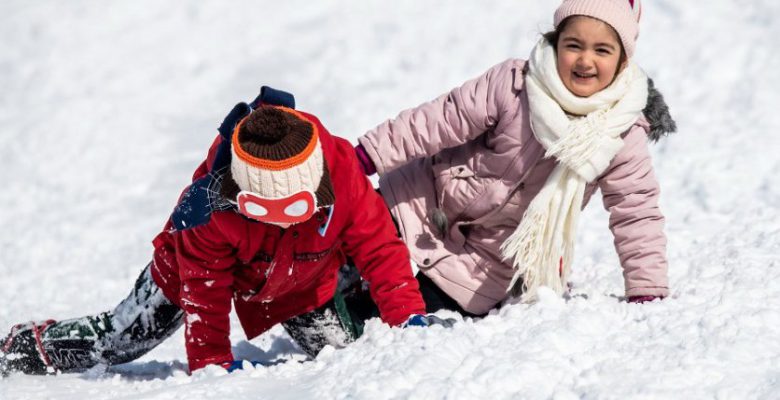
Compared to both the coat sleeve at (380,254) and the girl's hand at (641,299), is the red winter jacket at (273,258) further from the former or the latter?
the girl's hand at (641,299)

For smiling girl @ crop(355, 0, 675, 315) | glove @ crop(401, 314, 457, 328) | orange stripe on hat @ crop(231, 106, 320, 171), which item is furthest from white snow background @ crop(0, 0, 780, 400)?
orange stripe on hat @ crop(231, 106, 320, 171)

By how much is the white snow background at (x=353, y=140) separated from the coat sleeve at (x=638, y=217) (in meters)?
0.10

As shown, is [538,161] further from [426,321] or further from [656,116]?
[426,321]

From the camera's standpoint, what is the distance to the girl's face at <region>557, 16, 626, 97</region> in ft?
9.27

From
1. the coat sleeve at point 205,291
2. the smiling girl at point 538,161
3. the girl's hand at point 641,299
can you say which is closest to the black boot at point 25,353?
the coat sleeve at point 205,291

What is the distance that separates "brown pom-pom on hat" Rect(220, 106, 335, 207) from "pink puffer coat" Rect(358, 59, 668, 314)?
26.5 inches

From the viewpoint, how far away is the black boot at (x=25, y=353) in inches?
122

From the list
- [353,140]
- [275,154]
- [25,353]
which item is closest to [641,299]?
[275,154]

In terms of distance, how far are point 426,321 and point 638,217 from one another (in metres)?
0.72

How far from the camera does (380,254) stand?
9.37 ft

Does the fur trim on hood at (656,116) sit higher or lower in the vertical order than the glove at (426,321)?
higher

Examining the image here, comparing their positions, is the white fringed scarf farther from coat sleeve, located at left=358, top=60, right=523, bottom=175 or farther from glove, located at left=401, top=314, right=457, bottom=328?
glove, located at left=401, top=314, right=457, bottom=328

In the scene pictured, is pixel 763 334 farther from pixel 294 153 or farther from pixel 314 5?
pixel 314 5

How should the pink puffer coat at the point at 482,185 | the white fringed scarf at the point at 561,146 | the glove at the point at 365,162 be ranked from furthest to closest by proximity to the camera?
1. the glove at the point at 365,162
2. the pink puffer coat at the point at 482,185
3. the white fringed scarf at the point at 561,146
